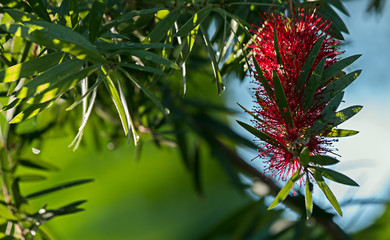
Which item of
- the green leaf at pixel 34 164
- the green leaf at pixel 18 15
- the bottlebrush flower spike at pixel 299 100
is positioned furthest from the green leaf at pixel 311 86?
the green leaf at pixel 34 164

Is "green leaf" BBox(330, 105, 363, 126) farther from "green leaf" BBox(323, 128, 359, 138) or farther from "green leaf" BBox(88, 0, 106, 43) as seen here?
"green leaf" BBox(88, 0, 106, 43)

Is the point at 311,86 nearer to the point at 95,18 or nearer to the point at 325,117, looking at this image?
the point at 325,117

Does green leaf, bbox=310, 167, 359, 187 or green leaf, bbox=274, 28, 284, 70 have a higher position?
green leaf, bbox=274, 28, 284, 70

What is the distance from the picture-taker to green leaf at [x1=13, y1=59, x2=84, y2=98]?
33cm

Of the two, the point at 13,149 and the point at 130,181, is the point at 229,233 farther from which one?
the point at 130,181

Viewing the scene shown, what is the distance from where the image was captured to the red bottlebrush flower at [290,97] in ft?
1.17

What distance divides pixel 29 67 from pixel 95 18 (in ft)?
0.20

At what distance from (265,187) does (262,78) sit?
50 centimetres

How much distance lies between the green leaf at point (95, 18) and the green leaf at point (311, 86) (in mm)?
159

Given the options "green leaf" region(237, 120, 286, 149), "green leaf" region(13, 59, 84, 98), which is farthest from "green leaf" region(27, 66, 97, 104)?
"green leaf" region(237, 120, 286, 149)

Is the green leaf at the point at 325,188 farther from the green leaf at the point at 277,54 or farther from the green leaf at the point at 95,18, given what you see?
the green leaf at the point at 95,18

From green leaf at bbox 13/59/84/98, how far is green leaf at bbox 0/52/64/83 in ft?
0.05

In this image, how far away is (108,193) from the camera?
1656 mm

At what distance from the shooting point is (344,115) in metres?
0.35
